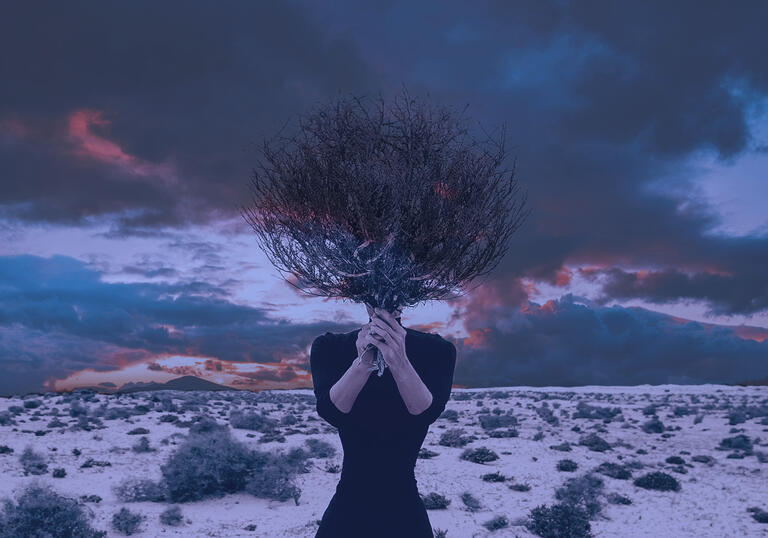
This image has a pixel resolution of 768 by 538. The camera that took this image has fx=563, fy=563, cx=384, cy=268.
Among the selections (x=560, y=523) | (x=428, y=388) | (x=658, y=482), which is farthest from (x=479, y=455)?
(x=428, y=388)

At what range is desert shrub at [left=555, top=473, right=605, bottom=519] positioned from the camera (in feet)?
43.4

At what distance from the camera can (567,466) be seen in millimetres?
17906

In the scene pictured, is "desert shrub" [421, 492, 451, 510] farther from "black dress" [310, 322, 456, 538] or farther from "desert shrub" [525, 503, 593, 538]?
"black dress" [310, 322, 456, 538]

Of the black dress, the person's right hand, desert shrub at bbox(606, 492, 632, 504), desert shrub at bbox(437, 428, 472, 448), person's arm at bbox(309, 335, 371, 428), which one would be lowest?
desert shrub at bbox(606, 492, 632, 504)

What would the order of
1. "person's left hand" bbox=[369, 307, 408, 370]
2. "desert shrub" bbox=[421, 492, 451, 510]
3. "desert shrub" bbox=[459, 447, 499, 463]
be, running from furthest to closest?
1. "desert shrub" bbox=[459, 447, 499, 463]
2. "desert shrub" bbox=[421, 492, 451, 510]
3. "person's left hand" bbox=[369, 307, 408, 370]

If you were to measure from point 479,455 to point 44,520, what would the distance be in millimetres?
13058

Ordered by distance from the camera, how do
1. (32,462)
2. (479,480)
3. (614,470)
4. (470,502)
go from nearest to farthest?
(470,502) → (479,480) → (32,462) → (614,470)

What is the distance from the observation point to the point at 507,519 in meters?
12.6

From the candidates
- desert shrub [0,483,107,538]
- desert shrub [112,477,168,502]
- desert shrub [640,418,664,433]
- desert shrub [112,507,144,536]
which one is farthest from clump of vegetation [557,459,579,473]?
desert shrub [0,483,107,538]

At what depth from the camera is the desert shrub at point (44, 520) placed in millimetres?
9773

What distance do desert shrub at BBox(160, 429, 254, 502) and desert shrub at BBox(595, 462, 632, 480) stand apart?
10.8 metres

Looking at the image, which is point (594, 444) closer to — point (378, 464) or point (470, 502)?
point (470, 502)

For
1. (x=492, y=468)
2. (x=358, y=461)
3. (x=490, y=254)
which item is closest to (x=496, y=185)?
(x=490, y=254)

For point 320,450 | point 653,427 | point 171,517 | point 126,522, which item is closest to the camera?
point 126,522
